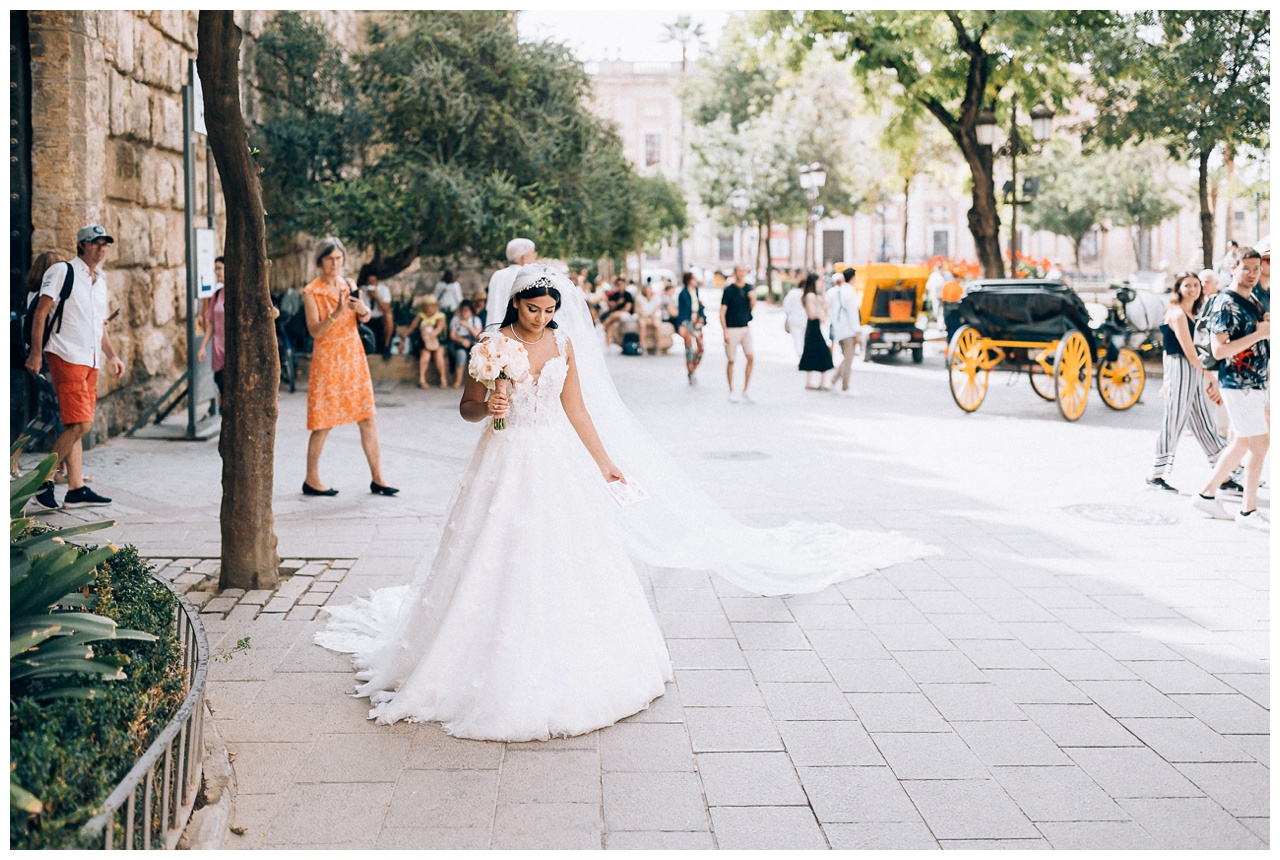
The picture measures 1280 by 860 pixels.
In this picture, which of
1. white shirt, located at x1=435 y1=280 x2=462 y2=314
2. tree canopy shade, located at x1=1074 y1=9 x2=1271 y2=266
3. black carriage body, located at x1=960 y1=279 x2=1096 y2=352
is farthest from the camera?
tree canopy shade, located at x1=1074 y1=9 x2=1271 y2=266

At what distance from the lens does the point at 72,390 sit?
26.9ft

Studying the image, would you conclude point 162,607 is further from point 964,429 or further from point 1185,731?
point 964,429

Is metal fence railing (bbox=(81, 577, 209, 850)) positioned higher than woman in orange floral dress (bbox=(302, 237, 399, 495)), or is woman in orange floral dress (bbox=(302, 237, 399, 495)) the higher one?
woman in orange floral dress (bbox=(302, 237, 399, 495))

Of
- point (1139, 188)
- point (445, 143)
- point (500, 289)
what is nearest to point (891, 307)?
point (445, 143)

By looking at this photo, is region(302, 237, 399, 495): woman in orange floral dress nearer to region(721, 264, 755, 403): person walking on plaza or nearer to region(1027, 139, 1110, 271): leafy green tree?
region(721, 264, 755, 403): person walking on plaza

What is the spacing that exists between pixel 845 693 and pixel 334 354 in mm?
4891

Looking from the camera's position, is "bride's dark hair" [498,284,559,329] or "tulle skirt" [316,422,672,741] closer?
"tulle skirt" [316,422,672,741]

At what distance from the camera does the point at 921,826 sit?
372cm

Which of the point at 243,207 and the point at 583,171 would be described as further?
the point at 583,171

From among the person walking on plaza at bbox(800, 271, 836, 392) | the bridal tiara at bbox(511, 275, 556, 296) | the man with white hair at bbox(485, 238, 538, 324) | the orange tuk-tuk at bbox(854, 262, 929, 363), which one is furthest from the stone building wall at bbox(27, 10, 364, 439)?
the orange tuk-tuk at bbox(854, 262, 929, 363)

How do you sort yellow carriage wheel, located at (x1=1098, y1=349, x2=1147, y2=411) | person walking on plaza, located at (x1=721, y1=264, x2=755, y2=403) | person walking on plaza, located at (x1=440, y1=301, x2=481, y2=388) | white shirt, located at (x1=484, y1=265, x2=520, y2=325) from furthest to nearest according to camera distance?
person walking on plaza, located at (x1=440, y1=301, x2=481, y2=388) → person walking on plaza, located at (x1=721, y1=264, x2=755, y2=403) → yellow carriage wheel, located at (x1=1098, y1=349, x2=1147, y2=411) → white shirt, located at (x1=484, y1=265, x2=520, y2=325)

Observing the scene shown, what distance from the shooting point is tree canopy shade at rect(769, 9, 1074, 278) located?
20.9 meters

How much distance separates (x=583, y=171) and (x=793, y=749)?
46.5 ft

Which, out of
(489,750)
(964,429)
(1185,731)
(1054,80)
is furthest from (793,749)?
(1054,80)
